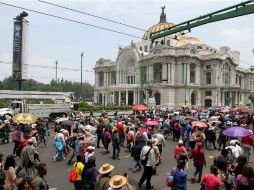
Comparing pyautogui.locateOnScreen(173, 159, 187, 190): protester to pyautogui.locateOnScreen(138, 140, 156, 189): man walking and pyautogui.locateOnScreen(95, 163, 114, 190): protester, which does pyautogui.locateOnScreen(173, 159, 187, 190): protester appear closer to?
pyautogui.locateOnScreen(95, 163, 114, 190): protester

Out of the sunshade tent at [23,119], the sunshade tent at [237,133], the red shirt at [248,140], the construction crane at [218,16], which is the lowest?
the red shirt at [248,140]

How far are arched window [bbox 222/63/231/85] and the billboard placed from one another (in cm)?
5434

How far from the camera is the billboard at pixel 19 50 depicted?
147ft

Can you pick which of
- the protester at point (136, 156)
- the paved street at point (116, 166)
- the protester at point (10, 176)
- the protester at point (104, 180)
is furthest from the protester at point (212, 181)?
the protester at point (136, 156)

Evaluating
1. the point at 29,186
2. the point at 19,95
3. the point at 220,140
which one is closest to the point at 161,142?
the point at 220,140

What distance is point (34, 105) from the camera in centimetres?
3002

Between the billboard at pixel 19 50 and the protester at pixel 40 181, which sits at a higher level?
the billboard at pixel 19 50

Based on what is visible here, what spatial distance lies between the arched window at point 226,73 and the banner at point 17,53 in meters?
54.9

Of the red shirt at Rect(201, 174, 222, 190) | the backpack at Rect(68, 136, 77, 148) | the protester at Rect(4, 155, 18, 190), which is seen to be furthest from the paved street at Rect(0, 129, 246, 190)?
the red shirt at Rect(201, 174, 222, 190)

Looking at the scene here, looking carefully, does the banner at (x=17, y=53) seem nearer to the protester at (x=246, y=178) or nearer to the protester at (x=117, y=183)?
the protester at (x=117, y=183)

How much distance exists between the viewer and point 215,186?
7.05m

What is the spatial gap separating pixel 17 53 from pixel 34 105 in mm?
18165

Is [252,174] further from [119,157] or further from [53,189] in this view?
[119,157]

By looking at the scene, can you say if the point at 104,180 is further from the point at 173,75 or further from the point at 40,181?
the point at 173,75
